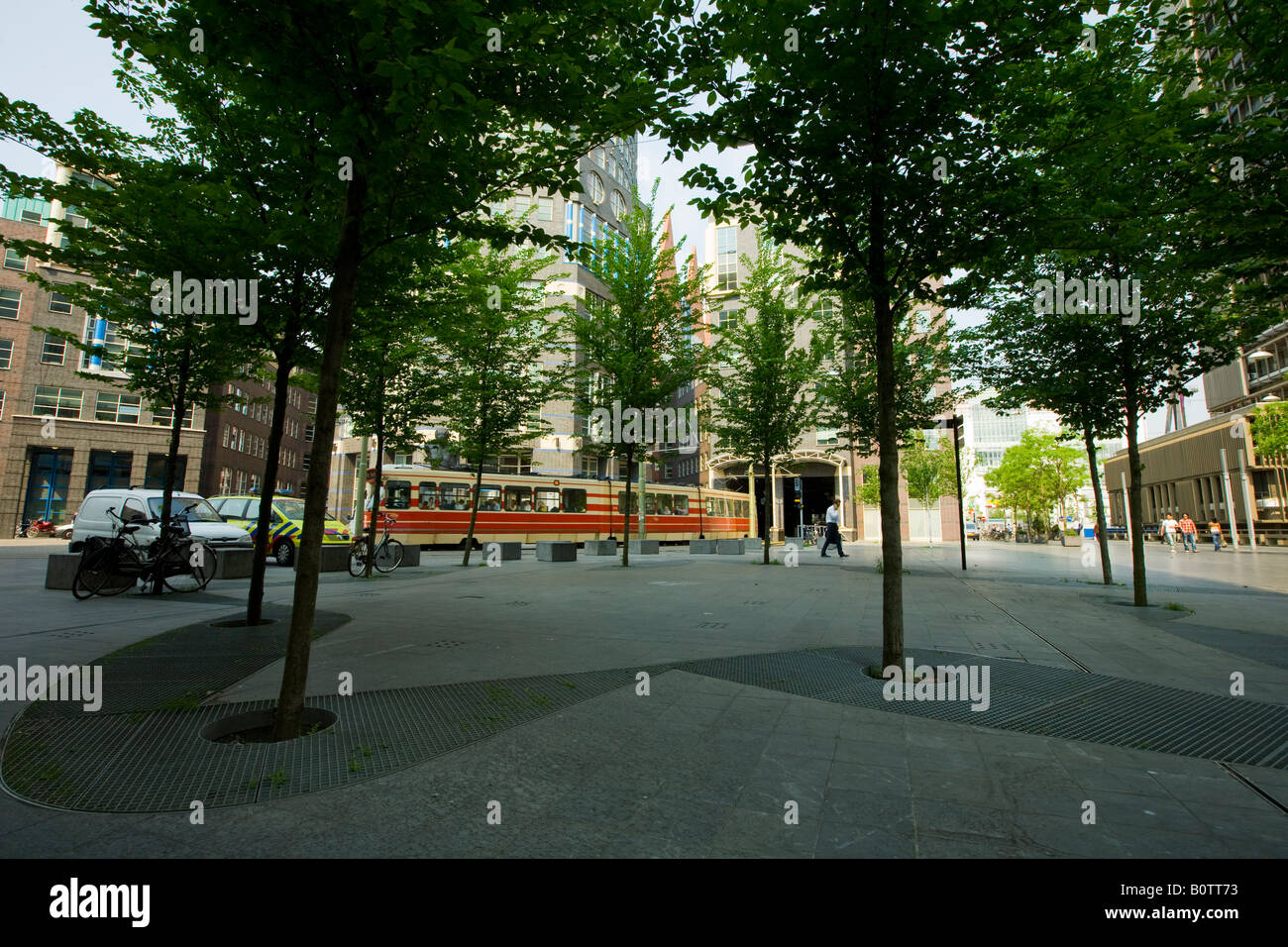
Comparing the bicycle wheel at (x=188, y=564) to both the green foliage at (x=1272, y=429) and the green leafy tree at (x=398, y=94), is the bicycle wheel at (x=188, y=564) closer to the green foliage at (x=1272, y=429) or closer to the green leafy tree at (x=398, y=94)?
the green leafy tree at (x=398, y=94)

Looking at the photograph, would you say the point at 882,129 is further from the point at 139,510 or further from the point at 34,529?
the point at 34,529

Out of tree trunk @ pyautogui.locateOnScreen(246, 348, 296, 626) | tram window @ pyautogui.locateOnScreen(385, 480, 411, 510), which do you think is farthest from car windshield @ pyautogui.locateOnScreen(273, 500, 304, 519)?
tree trunk @ pyautogui.locateOnScreen(246, 348, 296, 626)

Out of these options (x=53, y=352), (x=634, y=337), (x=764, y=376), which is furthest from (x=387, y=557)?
(x=53, y=352)

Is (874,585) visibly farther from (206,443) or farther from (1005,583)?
(206,443)

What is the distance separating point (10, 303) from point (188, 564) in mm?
41589

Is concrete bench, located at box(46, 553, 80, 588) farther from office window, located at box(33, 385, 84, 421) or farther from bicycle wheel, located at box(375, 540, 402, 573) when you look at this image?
office window, located at box(33, 385, 84, 421)

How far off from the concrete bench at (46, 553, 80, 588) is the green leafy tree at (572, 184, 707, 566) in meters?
11.4

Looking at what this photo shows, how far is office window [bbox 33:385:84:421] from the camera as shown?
122ft

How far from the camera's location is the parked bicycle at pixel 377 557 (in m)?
15.7

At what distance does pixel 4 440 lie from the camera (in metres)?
35.8

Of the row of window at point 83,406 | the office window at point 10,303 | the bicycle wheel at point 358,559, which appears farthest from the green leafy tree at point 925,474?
the office window at point 10,303

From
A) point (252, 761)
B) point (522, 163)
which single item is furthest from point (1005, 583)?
point (252, 761)

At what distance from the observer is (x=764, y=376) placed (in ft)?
65.0
